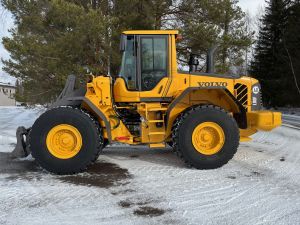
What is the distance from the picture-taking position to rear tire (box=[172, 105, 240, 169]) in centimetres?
620

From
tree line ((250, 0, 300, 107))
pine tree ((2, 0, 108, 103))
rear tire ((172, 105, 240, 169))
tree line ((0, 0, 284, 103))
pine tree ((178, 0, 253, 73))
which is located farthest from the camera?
tree line ((250, 0, 300, 107))

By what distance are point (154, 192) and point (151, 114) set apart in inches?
81.2

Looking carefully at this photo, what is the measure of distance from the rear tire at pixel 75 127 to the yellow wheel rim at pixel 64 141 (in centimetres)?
5

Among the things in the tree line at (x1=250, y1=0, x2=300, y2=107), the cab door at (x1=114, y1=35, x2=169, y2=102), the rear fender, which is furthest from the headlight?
the tree line at (x1=250, y1=0, x2=300, y2=107)

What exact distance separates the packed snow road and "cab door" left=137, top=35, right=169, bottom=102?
4.35 ft

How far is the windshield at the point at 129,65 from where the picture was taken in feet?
21.7

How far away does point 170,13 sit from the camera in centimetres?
1465

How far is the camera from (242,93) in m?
6.97

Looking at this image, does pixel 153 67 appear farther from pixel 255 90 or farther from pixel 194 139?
pixel 255 90

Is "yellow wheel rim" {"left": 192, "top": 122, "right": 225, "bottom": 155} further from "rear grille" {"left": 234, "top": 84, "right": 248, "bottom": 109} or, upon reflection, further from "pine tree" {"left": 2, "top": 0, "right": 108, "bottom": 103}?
"pine tree" {"left": 2, "top": 0, "right": 108, "bottom": 103}

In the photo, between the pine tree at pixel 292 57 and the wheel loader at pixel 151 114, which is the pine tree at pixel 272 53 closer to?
the pine tree at pixel 292 57

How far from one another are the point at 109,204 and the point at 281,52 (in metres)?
29.9

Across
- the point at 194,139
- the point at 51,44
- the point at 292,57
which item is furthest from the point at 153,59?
the point at 292,57

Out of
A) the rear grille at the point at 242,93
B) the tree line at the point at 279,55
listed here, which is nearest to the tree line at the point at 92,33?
the rear grille at the point at 242,93
